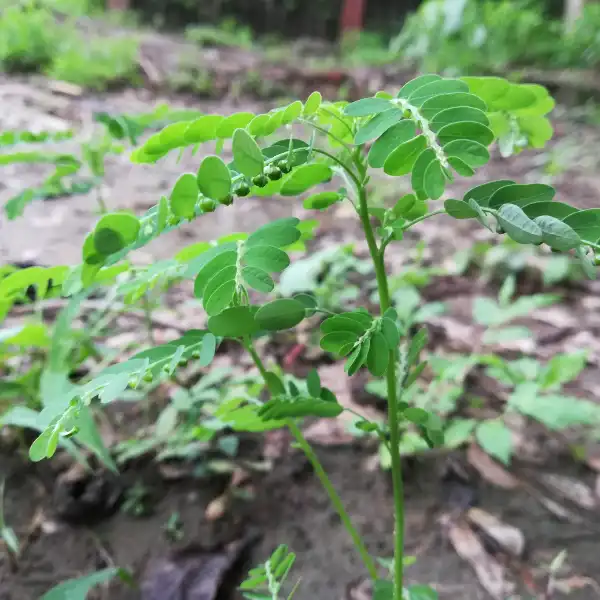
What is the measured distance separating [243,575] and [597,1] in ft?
19.1

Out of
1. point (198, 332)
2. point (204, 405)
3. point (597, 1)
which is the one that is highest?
point (597, 1)

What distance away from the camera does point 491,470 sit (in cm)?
112

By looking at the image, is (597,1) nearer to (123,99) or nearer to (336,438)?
(123,99)

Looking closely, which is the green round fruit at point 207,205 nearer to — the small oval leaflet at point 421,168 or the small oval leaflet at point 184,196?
the small oval leaflet at point 184,196

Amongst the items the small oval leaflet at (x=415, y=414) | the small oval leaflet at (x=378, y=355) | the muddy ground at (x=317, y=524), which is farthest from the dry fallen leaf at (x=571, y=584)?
the small oval leaflet at (x=378, y=355)

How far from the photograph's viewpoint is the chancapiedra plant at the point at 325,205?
453 millimetres

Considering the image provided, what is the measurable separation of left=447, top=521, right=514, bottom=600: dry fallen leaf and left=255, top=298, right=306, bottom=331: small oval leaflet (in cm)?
65

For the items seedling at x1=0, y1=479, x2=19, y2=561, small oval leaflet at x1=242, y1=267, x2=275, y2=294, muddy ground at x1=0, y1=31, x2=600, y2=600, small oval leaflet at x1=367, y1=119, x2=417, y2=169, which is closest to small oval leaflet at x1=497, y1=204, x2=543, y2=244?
small oval leaflet at x1=367, y1=119, x2=417, y2=169

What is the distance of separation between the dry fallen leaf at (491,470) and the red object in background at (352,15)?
687 centimetres

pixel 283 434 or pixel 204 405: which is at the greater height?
pixel 204 405

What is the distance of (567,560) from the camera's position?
947mm

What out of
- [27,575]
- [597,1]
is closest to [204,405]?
[27,575]

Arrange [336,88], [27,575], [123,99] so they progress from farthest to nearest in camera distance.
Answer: [336,88] → [123,99] → [27,575]

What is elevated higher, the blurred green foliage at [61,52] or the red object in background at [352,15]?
the red object in background at [352,15]
